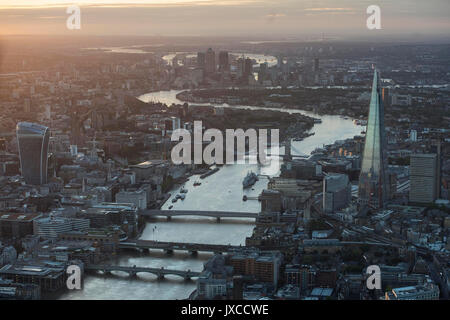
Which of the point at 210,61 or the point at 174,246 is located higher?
the point at 210,61

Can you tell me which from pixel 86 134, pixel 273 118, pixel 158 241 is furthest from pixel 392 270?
pixel 273 118

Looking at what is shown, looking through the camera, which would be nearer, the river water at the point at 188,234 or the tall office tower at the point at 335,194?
the river water at the point at 188,234

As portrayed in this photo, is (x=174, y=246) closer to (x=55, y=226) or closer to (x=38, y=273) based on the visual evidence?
(x=55, y=226)

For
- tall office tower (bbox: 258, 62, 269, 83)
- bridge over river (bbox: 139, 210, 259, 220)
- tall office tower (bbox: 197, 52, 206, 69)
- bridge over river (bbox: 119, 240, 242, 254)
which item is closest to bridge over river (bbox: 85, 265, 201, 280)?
bridge over river (bbox: 119, 240, 242, 254)

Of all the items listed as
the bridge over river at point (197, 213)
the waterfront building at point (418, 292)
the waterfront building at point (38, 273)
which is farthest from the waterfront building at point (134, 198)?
the waterfront building at point (418, 292)

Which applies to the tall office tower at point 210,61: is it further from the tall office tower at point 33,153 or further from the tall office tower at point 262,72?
the tall office tower at point 33,153

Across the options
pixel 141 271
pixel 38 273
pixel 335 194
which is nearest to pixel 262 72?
pixel 335 194
